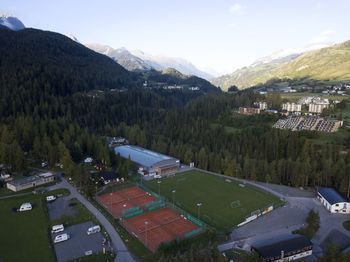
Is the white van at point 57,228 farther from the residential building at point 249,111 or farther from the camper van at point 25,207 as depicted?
the residential building at point 249,111

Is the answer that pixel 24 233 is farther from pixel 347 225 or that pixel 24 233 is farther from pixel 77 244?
pixel 347 225

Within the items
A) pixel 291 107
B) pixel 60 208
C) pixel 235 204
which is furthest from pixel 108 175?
pixel 291 107

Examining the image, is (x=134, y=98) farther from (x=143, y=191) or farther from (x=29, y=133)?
(x=143, y=191)

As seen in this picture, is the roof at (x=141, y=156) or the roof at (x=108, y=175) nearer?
the roof at (x=108, y=175)

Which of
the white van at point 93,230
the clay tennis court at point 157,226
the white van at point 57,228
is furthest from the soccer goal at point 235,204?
the white van at point 57,228

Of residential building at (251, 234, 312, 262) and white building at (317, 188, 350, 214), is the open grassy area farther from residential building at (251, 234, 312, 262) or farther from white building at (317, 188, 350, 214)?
white building at (317, 188, 350, 214)

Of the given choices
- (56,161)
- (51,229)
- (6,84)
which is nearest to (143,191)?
(51,229)
